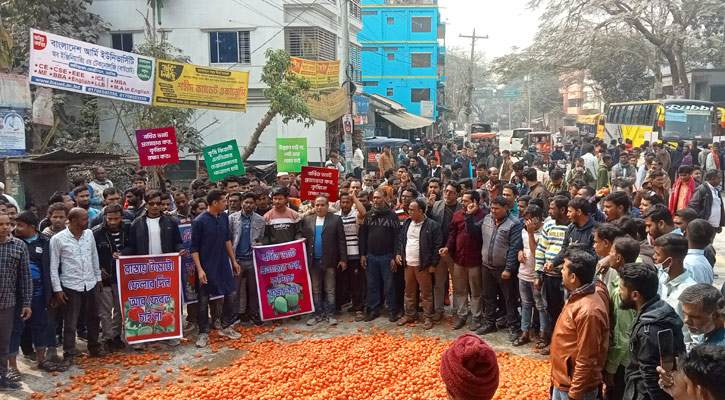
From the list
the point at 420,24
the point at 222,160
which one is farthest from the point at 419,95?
the point at 222,160

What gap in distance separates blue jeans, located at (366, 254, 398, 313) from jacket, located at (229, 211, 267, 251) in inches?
59.4

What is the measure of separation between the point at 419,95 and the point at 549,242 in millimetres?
46805

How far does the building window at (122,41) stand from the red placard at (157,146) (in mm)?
13068

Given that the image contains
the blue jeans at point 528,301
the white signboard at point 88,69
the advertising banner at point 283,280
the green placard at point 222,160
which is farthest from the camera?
the white signboard at point 88,69

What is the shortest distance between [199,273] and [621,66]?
4288 cm

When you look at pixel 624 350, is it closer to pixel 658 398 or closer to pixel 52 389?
pixel 658 398

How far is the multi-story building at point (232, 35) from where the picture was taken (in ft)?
67.9

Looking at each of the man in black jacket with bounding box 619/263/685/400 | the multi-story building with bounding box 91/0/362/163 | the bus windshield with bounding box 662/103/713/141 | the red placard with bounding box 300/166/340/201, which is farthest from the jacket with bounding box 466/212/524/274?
the bus windshield with bounding box 662/103/713/141

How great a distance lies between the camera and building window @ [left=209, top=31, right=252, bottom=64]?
68.8 ft

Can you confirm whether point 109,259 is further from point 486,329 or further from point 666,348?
point 666,348

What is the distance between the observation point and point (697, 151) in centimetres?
1841

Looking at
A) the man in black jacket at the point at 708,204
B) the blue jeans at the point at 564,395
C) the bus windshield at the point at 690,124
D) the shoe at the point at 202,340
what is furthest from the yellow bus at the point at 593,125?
the blue jeans at the point at 564,395

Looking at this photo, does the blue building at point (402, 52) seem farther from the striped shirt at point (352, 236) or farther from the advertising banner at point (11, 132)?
the striped shirt at point (352, 236)

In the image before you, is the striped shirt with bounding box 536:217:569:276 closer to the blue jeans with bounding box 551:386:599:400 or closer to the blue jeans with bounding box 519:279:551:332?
the blue jeans with bounding box 519:279:551:332
